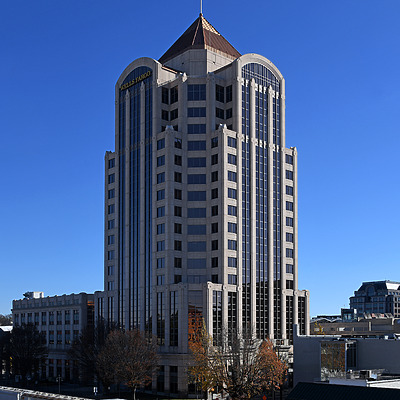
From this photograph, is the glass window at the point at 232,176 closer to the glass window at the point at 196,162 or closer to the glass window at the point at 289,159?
the glass window at the point at 196,162

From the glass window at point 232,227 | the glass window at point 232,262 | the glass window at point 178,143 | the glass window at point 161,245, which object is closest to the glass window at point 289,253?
the glass window at point 232,262

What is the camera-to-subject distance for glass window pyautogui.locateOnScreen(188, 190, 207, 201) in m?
140

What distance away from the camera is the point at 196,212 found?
457 feet

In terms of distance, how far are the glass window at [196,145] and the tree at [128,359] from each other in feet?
140

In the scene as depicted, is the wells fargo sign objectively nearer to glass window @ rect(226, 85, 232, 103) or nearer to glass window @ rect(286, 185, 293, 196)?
glass window @ rect(226, 85, 232, 103)

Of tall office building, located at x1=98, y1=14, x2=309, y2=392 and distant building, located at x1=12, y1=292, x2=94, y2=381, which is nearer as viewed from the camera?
tall office building, located at x1=98, y1=14, x2=309, y2=392

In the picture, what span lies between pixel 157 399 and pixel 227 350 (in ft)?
54.9

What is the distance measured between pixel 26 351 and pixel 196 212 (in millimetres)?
56303

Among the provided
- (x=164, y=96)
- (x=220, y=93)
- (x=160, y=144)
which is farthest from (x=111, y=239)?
(x=220, y=93)

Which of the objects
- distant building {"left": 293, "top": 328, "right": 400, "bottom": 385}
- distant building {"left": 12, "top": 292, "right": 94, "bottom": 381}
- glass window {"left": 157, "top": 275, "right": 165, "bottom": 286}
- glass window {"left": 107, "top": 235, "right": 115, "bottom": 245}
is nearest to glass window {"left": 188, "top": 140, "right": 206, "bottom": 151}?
glass window {"left": 157, "top": 275, "right": 165, "bottom": 286}

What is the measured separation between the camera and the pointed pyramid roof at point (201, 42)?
500 feet

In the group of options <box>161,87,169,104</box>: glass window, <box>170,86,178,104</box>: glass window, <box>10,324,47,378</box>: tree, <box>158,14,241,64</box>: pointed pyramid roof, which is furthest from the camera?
<box>10,324,47,378</box>: tree

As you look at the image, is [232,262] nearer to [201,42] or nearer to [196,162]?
[196,162]

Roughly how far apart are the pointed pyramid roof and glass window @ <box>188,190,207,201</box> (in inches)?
1413
